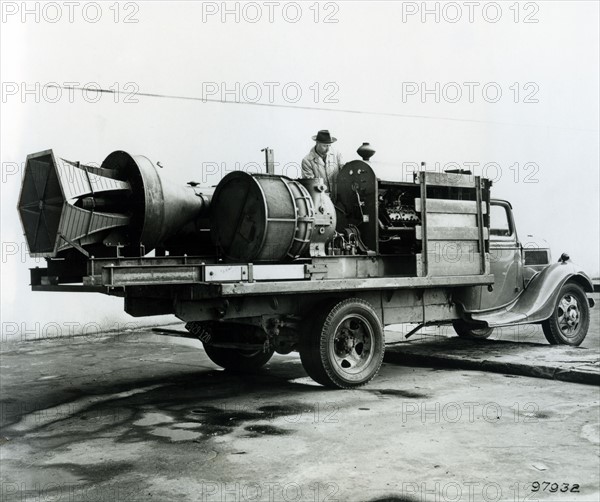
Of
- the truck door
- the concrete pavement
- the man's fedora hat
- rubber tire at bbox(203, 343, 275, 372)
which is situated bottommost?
the concrete pavement

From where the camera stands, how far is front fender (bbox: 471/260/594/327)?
31.8 ft

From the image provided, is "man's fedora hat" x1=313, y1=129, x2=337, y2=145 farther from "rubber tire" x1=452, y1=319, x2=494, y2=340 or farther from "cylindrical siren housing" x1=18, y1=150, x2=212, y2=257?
"rubber tire" x1=452, y1=319, x2=494, y2=340

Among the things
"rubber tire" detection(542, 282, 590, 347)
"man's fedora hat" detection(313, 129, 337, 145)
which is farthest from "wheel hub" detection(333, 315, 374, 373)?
"rubber tire" detection(542, 282, 590, 347)

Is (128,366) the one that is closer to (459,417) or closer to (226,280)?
(226,280)

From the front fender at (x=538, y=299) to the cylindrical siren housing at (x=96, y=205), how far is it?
4720 mm

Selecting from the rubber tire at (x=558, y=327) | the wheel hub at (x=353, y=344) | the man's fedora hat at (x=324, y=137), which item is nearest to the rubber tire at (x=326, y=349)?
the wheel hub at (x=353, y=344)

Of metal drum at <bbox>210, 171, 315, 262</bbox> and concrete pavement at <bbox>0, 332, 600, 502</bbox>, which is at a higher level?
metal drum at <bbox>210, 171, 315, 262</bbox>

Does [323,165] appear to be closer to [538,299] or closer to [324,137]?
[324,137]

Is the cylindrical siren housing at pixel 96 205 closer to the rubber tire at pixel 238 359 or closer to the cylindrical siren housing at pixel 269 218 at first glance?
the cylindrical siren housing at pixel 269 218

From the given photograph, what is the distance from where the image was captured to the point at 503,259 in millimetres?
10172

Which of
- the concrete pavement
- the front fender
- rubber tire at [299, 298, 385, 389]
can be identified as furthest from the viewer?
the front fender

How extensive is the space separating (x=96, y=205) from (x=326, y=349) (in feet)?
9.11

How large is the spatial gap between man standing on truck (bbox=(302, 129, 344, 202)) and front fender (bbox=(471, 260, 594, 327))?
2.65m

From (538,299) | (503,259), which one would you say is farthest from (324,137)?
(538,299)
